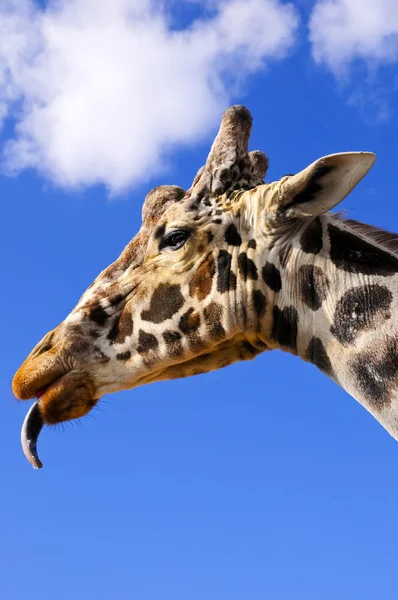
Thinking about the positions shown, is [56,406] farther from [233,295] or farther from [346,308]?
[346,308]

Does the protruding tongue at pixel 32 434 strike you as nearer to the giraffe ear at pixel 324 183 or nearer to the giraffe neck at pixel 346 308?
the giraffe neck at pixel 346 308

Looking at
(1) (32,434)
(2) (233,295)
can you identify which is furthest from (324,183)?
(1) (32,434)

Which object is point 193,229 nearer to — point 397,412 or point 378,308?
point 378,308

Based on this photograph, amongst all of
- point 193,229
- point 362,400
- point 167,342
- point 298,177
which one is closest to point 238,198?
point 193,229

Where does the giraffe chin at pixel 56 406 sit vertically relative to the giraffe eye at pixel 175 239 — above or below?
below

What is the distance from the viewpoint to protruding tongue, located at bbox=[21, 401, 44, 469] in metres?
7.97

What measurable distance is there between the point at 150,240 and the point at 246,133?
1649 millimetres

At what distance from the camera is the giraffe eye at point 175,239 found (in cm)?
772

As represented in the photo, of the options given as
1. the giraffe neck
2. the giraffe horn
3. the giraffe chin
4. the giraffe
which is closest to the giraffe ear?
the giraffe

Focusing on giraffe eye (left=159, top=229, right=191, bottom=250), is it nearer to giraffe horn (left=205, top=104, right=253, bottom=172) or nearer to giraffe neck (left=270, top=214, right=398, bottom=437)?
giraffe horn (left=205, top=104, right=253, bottom=172)

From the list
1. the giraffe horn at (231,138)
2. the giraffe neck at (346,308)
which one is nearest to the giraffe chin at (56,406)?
the giraffe neck at (346,308)

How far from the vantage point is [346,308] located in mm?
6793

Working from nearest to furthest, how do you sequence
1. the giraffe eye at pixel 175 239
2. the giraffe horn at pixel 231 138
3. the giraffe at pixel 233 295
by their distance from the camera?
1. the giraffe at pixel 233 295
2. the giraffe eye at pixel 175 239
3. the giraffe horn at pixel 231 138

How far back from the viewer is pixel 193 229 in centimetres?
772
